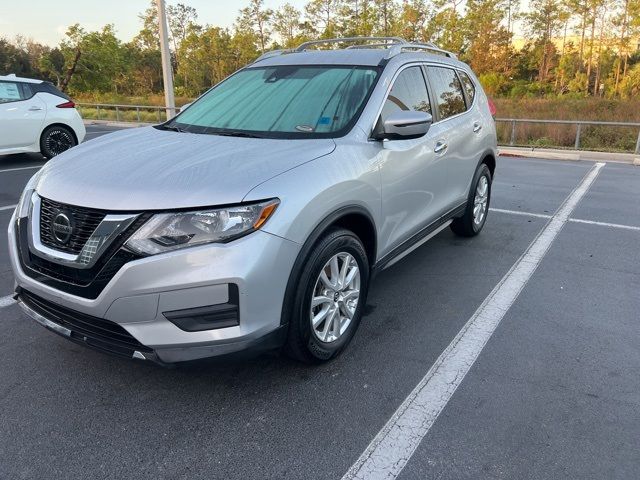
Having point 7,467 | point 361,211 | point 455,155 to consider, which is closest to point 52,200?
point 7,467

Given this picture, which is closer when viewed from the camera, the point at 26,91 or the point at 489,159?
the point at 489,159

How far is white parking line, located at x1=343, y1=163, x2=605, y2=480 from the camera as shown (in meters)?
2.25

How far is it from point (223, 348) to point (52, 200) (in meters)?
1.12

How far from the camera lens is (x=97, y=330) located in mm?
2434

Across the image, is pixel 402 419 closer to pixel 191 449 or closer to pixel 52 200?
pixel 191 449

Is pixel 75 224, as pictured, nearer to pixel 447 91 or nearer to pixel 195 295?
pixel 195 295

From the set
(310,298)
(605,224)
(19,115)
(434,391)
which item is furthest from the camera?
(19,115)

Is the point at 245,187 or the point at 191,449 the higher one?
the point at 245,187

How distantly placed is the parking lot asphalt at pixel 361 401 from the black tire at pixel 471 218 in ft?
3.90

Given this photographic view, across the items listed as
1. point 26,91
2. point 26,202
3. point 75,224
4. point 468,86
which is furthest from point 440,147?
point 26,91

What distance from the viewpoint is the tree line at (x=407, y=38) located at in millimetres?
38031

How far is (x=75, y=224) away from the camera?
93.7 inches

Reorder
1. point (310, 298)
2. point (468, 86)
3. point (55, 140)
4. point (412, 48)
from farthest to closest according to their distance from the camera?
point (55, 140) < point (468, 86) < point (412, 48) < point (310, 298)

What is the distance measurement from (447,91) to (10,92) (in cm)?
814
